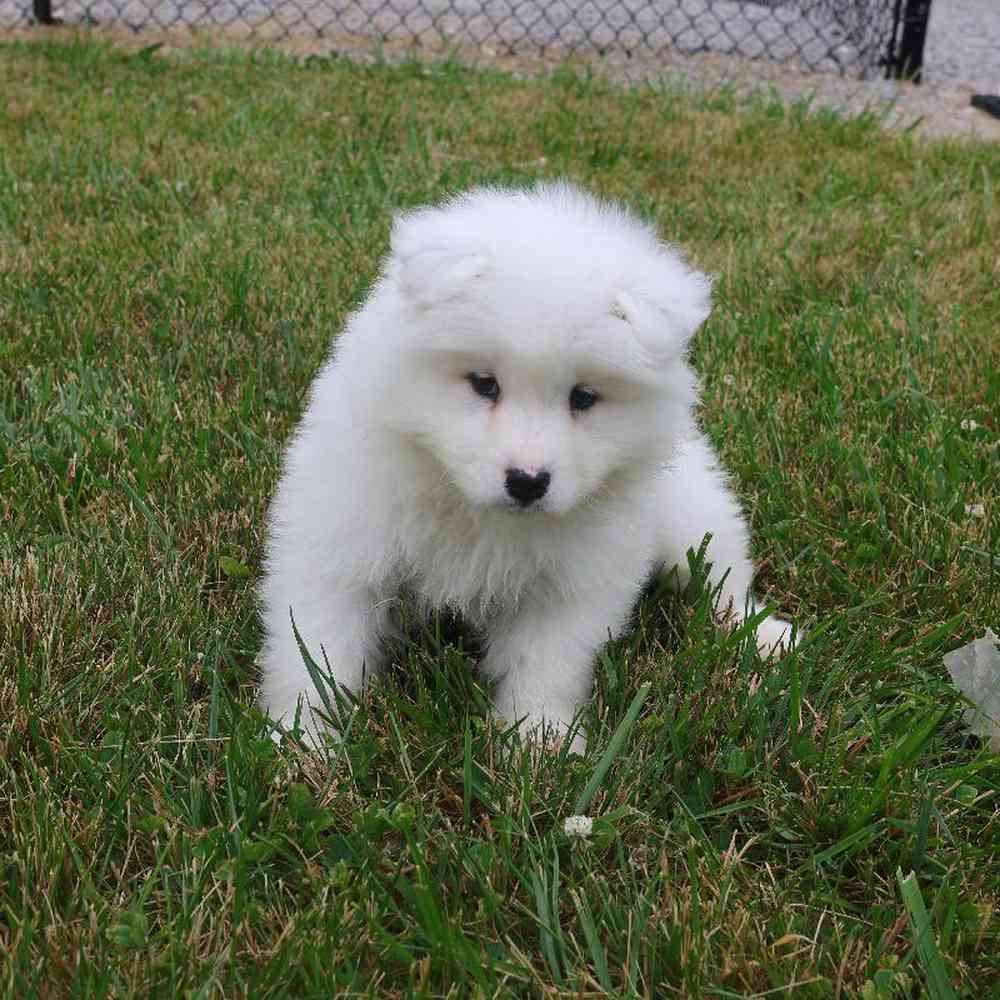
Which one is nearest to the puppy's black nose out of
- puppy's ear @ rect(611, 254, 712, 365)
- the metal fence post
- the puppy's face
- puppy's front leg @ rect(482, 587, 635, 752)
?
the puppy's face

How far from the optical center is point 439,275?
1891mm

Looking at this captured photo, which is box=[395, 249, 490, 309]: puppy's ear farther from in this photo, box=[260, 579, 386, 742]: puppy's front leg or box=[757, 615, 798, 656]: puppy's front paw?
box=[757, 615, 798, 656]: puppy's front paw

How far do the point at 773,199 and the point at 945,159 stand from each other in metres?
1.35

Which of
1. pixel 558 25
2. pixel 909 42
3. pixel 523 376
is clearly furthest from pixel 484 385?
pixel 558 25

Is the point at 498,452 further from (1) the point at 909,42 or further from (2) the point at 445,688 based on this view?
(1) the point at 909,42

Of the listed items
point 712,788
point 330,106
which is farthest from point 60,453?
point 330,106

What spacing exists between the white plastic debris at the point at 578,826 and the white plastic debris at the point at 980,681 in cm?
80

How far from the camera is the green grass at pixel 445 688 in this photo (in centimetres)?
169

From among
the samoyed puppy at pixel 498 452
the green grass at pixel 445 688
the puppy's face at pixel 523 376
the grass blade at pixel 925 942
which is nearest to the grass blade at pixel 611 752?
the green grass at pixel 445 688

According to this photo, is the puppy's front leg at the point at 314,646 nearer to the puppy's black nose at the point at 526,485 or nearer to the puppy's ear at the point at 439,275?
the puppy's black nose at the point at 526,485

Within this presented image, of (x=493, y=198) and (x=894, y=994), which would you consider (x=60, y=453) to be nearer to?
(x=493, y=198)

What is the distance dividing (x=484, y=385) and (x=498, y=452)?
0.44 ft

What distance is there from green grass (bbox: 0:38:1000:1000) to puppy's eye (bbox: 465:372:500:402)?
1.88 ft

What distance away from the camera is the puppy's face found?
1871 mm
